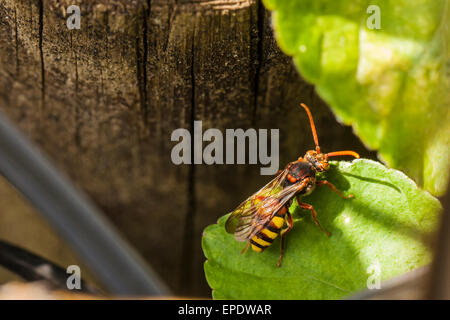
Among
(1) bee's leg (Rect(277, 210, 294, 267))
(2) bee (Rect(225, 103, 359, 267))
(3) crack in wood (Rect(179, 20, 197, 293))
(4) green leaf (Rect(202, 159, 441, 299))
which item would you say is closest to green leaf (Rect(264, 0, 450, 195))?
(4) green leaf (Rect(202, 159, 441, 299))

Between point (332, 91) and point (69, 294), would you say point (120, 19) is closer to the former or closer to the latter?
point (332, 91)

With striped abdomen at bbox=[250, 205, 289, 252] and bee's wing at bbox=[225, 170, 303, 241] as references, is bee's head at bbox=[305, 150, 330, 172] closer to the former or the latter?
bee's wing at bbox=[225, 170, 303, 241]

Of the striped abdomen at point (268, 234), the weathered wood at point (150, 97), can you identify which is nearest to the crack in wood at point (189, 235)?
the weathered wood at point (150, 97)

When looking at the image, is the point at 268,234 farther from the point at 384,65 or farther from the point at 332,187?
the point at 384,65

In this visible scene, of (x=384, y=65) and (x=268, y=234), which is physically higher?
(x=384, y=65)

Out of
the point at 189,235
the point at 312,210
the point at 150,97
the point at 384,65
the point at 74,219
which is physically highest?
the point at 384,65

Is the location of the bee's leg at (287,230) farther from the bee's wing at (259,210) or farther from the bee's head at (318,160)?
the bee's head at (318,160)

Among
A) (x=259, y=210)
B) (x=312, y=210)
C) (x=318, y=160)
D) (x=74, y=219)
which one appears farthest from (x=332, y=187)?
(x=74, y=219)
